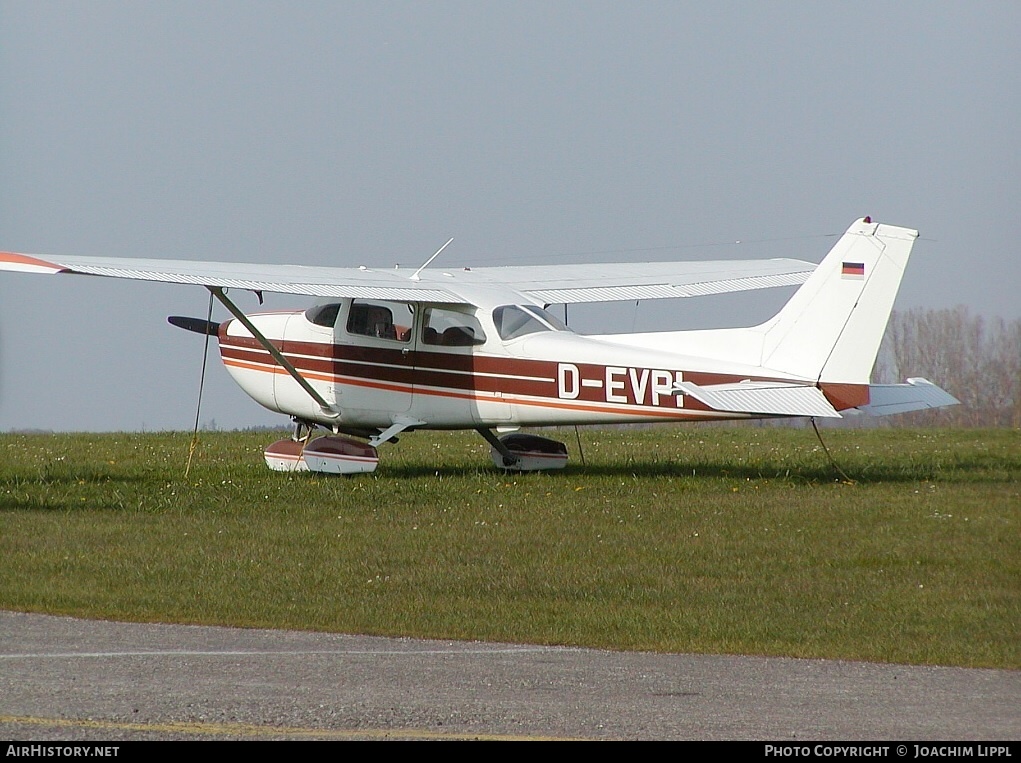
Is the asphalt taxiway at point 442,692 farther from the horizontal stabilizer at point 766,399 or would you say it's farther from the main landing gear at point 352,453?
the main landing gear at point 352,453

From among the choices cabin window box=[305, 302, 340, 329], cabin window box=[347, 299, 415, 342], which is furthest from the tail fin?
cabin window box=[305, 302, 340, 329]

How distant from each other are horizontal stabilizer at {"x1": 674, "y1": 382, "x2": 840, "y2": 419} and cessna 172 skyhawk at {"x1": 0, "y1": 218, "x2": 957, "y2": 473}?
2 centimetres

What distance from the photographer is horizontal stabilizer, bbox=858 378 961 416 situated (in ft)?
48.6

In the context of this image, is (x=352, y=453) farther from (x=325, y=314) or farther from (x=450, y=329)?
(x=325, y=314)

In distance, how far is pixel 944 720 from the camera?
20.0 feet

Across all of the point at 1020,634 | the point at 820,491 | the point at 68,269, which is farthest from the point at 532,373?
the point at 1020,634

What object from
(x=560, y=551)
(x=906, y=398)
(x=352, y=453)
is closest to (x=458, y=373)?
(x=352, y=453)

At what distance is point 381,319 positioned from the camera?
16.7 metres

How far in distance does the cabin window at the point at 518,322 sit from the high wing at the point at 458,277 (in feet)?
0.70

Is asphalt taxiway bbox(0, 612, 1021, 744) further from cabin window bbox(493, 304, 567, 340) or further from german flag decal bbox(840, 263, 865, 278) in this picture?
cabin window bbox(493, 304, 567, 340)

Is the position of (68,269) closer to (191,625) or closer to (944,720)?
(191,625)

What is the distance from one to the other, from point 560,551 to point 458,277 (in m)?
7.67

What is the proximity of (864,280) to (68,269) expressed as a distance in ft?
26.6

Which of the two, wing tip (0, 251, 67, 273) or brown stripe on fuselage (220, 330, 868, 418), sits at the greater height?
wing tip (0, 251, 67, 273)
